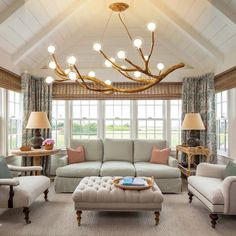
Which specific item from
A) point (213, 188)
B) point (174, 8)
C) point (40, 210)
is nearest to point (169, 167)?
point (213, 188)

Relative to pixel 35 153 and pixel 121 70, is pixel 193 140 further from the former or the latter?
pixel 35 153

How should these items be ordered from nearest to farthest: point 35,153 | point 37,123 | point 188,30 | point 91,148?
1. point 188,30
2. point 35,153
3. point 37,123
4. point 91,148

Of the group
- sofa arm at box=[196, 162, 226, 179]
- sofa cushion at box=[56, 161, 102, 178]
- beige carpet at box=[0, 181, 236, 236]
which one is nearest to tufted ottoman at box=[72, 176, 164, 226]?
beige carpet at box=[0, 181, 236, 236]

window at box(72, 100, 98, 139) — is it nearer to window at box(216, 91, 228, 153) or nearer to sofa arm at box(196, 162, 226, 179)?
window at box(216, 91, 228, 153)

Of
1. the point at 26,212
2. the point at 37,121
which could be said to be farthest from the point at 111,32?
the point at 26,212

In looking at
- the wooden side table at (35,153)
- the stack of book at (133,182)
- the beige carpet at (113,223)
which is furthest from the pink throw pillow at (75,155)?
the stack of book at (133,182)

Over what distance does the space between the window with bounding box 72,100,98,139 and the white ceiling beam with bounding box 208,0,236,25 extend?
3.60m

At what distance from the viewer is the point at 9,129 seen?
5723 millimetres

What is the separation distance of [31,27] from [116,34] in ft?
6.79

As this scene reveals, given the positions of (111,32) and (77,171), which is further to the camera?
(111,32)

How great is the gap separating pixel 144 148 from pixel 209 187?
228cm

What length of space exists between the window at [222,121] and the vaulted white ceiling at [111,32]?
616 millimetres

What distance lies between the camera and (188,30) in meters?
5.09

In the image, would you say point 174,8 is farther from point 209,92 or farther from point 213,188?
point 213,188
